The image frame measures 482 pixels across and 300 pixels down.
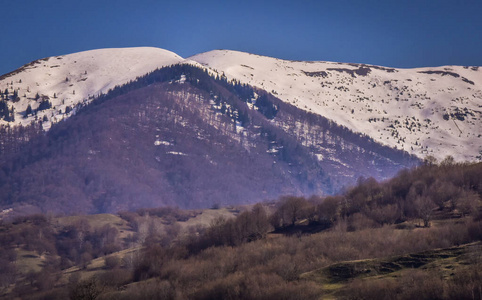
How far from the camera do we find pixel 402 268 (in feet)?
255

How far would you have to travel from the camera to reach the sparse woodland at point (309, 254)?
2884 inches

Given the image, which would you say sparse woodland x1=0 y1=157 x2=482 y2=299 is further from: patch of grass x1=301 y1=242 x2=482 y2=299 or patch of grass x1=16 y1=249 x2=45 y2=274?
patch of grass x1=16 y1=249 x2=45 y2=274

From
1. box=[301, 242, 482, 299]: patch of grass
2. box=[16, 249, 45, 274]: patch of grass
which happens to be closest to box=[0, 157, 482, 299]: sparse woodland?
box=[301, 242, 482, 299]: patch of grass

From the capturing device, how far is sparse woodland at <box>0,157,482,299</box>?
240 ft

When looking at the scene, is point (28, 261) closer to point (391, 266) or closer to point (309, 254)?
point (309, 254)

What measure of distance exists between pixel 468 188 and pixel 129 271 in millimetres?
87946

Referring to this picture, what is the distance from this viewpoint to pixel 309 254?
10550 centimetres

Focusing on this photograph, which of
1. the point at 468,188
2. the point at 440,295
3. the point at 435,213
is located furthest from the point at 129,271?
the point at 440,295

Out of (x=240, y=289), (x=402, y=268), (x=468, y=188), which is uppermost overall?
(x=468, y=188)

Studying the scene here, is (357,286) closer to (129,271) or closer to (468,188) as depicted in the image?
(468,188)

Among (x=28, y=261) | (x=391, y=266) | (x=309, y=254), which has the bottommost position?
A: (x=28, y=261)

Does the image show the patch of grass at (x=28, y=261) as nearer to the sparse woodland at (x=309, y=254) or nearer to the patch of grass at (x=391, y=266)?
the sparse woodland at (x=309, y=254)

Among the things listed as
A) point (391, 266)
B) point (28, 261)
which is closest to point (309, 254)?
point (391, 266)

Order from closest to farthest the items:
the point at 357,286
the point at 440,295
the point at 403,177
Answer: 1. the point at 440,295
2. the point at 357,286
3. the point at 403,177
